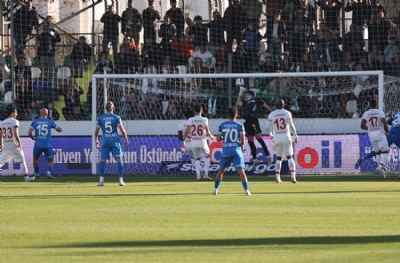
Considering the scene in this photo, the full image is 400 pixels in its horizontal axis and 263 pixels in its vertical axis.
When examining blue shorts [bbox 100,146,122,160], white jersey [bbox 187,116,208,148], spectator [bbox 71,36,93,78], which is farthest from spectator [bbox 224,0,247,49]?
blue shorts [bbox 100,146,122,160]

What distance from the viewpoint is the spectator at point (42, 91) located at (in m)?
28.4

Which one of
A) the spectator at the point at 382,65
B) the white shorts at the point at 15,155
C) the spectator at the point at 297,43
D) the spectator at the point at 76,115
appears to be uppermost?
the spectator at the point at 297,43

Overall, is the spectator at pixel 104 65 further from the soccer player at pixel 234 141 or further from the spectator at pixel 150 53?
the soccer player at pixel 234 141

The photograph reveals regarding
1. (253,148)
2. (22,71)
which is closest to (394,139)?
(253,148)

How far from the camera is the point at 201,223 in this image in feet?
42.6

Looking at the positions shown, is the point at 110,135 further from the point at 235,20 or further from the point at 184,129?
the point at 235,20

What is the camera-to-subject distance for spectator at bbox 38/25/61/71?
95.0 ft

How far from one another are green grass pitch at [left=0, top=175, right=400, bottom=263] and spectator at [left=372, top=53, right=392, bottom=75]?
7.26 metres

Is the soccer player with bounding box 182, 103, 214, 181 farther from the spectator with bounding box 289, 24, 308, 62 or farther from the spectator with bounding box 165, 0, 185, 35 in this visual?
the spectator with bounding box 165, 0, 185, 35

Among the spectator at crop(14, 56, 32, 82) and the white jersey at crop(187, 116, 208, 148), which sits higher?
the spectator at crop(14, 56, 32, 82)

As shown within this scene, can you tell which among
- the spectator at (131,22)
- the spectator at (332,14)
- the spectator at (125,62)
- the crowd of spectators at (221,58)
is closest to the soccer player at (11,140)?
the crowd of spectators at (221,58)

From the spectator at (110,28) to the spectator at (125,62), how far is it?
0.38 m

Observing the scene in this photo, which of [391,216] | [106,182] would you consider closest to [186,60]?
[106,182]

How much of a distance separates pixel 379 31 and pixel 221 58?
17.0 feet
